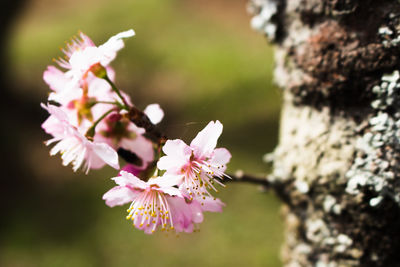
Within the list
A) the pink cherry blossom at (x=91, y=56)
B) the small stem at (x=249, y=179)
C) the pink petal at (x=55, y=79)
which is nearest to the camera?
the pink cherry blossom at (x=91, y=56)

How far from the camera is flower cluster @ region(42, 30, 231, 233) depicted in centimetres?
85

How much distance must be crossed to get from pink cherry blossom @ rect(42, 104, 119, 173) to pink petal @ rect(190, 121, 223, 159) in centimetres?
17

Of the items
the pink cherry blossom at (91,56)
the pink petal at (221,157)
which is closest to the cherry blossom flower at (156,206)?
the pink petal at (221,157)

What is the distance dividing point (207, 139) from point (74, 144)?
0.36 meters

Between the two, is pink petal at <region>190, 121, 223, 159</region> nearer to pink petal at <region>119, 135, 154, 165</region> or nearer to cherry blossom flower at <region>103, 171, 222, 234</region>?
cherry blossom flower at <region>103, 171, 222, 234</region>

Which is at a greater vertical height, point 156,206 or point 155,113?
point 155,113

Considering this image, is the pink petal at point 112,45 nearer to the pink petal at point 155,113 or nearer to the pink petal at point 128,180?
the pink petal at point 155,113

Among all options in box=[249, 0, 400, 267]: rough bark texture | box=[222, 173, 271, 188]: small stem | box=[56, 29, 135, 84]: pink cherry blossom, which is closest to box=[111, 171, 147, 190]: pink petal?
box=[56, 29, 135, 84]: pink cherry blossom

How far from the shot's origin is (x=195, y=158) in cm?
89

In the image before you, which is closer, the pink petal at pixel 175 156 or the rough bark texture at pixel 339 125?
the pink petal at pixel 175 156

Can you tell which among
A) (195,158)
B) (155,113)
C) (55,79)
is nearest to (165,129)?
(155,113)

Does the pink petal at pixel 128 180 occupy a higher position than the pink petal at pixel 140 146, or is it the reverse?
the pink petal at pixel 140 146

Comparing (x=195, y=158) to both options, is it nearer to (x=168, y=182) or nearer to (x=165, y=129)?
→ (x=168, y=182)

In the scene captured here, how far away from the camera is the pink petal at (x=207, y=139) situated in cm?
80
